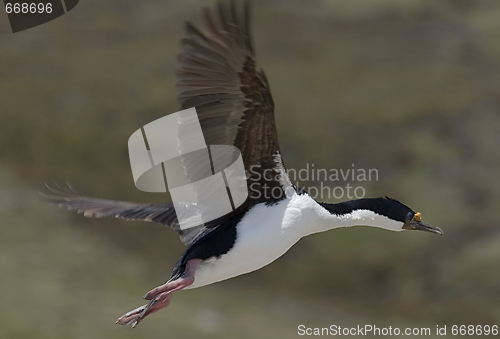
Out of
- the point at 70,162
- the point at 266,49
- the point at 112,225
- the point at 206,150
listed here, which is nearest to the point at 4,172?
the point at 70,162

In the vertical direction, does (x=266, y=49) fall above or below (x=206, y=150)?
below

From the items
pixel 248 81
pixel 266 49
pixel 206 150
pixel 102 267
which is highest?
pixel 248 81

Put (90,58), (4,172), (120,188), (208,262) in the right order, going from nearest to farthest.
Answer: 1. (208,262)
2. (120,188)
3. (4,172)
4. (90,58)

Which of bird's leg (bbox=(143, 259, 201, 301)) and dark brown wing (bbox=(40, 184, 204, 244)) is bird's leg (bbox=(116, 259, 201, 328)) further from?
dark brown wing (bbox=(40, 184, 204, 244))

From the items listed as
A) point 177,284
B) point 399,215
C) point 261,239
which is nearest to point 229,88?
point 261,239

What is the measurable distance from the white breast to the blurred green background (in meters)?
9.41

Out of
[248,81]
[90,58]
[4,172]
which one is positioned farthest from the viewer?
[90,58]

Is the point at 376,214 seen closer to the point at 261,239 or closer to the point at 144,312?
the point at 261,239

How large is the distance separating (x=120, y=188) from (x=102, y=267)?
268 centimetres

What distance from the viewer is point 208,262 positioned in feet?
21.3

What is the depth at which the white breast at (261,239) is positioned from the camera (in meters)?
6.45

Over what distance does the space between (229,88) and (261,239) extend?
166 centimetres

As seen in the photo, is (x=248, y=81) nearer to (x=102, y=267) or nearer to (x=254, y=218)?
(x=254, y=218)

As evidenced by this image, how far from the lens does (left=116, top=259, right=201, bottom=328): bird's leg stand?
614cm
